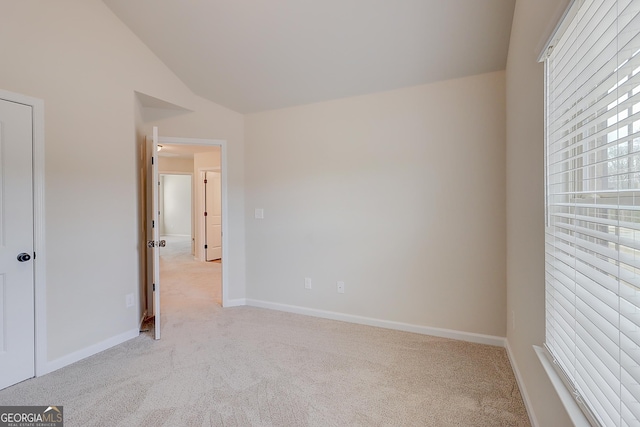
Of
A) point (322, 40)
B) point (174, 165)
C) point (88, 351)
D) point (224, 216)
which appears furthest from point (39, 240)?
point (174, 165)

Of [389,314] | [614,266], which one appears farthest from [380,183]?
[614,266]

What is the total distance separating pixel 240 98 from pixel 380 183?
1.87 m

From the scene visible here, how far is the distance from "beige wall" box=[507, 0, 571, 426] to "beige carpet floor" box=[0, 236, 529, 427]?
366 millimetres

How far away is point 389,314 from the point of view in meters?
3.16

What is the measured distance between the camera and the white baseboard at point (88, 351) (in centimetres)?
236

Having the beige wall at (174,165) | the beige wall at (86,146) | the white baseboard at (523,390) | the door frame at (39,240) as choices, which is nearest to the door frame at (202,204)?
the beige wall at (174,165)

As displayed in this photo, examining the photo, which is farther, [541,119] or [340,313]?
[340,313]

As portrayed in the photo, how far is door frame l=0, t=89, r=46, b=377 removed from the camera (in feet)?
7.43

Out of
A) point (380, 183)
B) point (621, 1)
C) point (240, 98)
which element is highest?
point (240, 98)

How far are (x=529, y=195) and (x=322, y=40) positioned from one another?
1988 mm

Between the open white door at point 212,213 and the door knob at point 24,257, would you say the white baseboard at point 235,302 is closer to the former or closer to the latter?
the door knob at point 24,257

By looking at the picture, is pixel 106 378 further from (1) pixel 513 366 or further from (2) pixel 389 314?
(1) pixel 513 366

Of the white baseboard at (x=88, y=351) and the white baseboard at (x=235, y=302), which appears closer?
the white baseboard at (x=88, y=351)

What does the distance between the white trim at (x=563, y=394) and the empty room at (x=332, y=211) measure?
15mm
